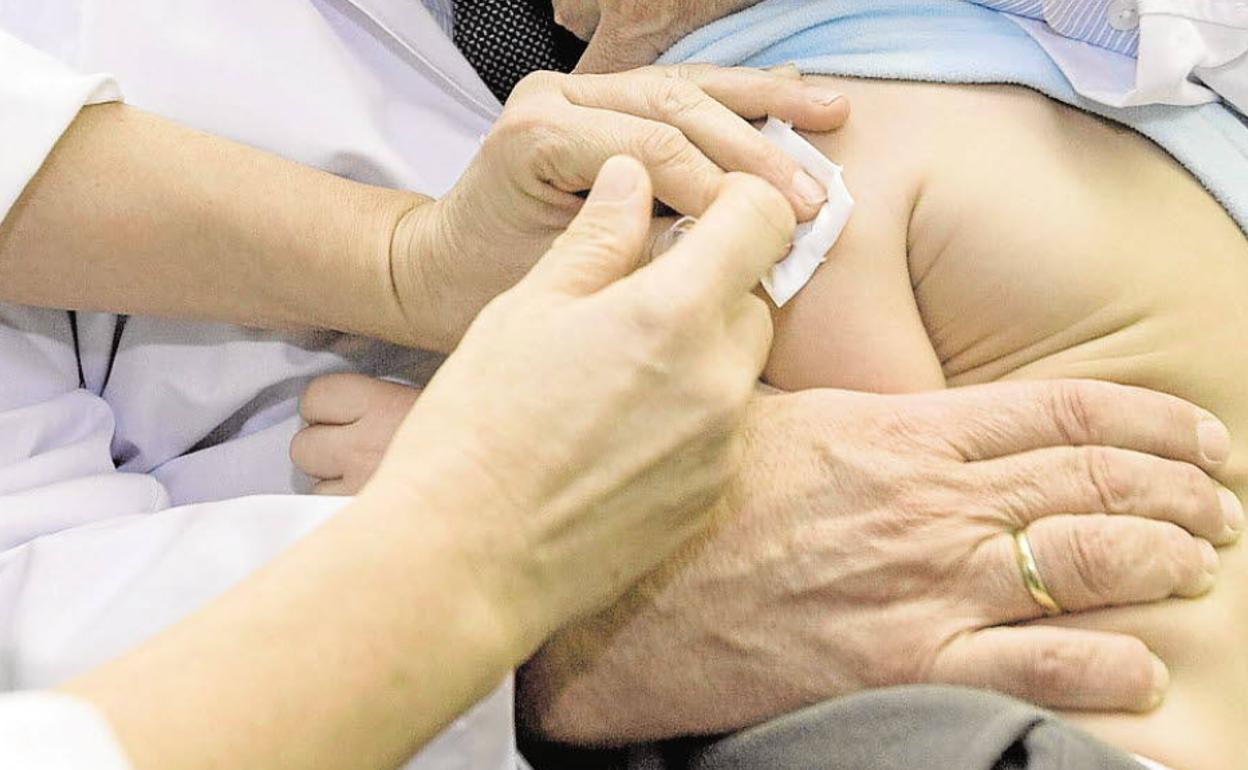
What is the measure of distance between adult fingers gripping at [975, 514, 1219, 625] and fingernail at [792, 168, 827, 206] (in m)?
0.26

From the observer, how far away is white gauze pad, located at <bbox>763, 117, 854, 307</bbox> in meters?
0.85

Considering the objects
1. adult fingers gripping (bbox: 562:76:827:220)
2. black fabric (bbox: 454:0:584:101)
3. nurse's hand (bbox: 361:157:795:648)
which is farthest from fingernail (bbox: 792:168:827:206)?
black fabric (bbox: 454:0:584:101)

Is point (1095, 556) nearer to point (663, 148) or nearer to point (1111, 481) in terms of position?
point (1111, 481)

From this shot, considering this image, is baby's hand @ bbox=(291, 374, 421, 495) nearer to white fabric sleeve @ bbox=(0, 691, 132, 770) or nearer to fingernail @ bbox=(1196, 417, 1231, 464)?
white fabric sleeve @ bbox=(0, 691, 132, 770)

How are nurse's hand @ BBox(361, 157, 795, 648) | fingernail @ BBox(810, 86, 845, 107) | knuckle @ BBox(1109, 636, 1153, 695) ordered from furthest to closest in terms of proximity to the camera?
fingernail @ BBox(810, 86, 845, 107) → knuckle @ BBox(1109, 636, 1153, 695) → nurse's hand @ BBox(361, 157, 795, 648)

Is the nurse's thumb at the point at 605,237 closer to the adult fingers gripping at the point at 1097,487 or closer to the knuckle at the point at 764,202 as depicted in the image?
the knuckle at the point at 764,202

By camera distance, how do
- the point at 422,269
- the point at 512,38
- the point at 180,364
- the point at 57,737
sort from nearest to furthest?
the point at 57,737 < the point at 422,269 < the point at 180,364 < the point at 512,38

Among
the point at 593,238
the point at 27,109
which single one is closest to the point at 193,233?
the point at 27,109

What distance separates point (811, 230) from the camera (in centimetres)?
85

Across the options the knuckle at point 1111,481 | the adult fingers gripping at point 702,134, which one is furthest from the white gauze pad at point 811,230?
the knuckle at point 1111,481

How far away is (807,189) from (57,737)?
56 centimetres

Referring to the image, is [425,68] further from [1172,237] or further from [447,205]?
[1172,237]

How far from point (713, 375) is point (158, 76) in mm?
586

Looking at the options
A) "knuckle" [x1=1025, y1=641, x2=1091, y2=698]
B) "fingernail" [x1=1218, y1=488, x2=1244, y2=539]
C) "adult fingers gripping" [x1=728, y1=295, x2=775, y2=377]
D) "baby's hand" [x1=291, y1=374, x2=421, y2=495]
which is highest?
"adult fingers gripping" [x1=728, y1=295, x2=775, y2=377]
